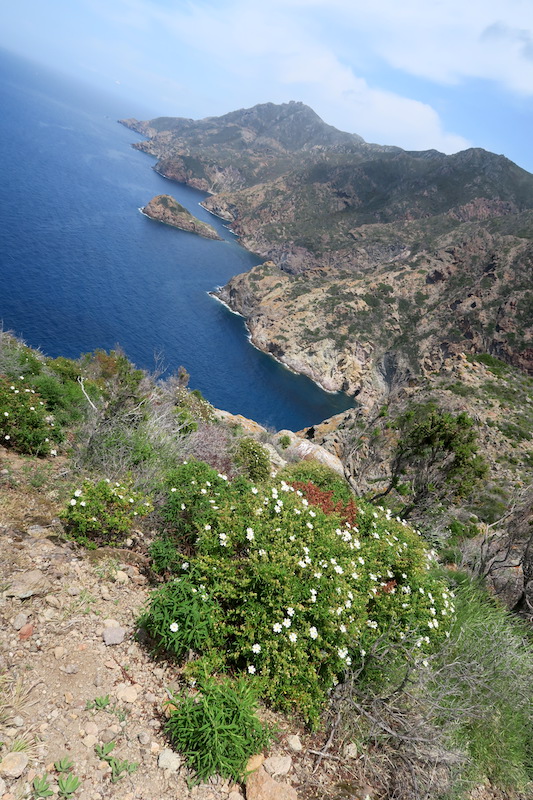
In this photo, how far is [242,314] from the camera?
349 feet

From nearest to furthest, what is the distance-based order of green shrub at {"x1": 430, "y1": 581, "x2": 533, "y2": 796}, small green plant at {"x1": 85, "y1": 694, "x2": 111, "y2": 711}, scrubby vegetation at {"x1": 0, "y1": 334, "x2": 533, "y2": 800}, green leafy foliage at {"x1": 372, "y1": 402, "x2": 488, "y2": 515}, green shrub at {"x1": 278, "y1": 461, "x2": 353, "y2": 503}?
1. small green plant at {"x1": 85, "y1": 694, "x2": 111, "y2": 711}
2. scrubby vegetation at {"x1": 0, "y1": 334, "x2": 533, "y2": 800}
3. green shrub at {"x1": 430, "y1": 581, "x2": 533, "y2": 796}
4. green shrub at {"x1": 278, "y1": 461, "x2": 353, "y2": 503}
5. green leafy foliage at {"x1": 372, "y1": 402, "x2": 488, "y2": 515}

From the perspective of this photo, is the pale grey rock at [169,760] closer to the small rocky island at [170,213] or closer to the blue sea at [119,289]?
the blue sea at [119,289]

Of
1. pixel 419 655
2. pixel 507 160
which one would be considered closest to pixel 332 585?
pixel 419 655

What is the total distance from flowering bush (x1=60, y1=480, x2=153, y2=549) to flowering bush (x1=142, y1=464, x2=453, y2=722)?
77 cm

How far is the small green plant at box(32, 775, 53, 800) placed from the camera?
3.11 meters

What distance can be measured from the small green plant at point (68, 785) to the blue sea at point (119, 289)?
48.8 m

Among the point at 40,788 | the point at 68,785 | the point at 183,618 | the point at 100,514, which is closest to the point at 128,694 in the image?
the point at 183,618

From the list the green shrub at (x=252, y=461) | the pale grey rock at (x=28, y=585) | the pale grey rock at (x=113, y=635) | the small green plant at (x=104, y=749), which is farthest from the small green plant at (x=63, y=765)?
the green shrub at (x=252, y=461)

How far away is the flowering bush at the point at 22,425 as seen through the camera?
878cm

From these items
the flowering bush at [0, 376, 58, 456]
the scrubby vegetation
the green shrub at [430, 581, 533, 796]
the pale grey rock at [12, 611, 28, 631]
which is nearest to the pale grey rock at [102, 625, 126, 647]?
→ the scrubby vegetation

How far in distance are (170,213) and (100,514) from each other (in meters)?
157

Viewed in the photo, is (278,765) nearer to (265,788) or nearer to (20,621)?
(265,788)

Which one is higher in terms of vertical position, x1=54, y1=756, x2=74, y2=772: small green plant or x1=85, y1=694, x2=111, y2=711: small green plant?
x1=54, y1=756, x2=74, y2=772: small green plant

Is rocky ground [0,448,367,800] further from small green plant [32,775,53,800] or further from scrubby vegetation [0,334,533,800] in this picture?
scrubby vegetation [0,334,533,800]
